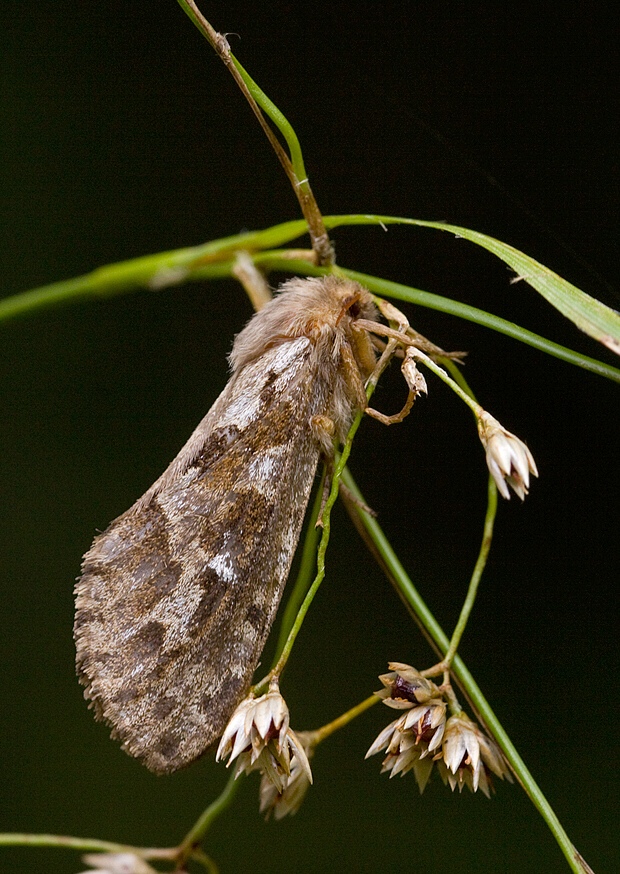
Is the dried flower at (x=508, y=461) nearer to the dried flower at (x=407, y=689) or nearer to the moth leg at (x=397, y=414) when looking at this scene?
the moth leg at (x=397, y=414)

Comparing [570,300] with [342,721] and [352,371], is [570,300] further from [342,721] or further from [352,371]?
[342,721]

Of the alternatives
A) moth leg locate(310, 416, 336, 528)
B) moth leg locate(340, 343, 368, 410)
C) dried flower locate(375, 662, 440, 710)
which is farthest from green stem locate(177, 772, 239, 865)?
moth leg locate(340, 343, 368, 410)

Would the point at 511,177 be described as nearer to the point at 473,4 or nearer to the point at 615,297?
the point at 473,4

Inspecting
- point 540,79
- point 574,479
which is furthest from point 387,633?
point 540,79

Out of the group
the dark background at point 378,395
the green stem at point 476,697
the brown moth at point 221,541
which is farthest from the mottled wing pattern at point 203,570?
the dark background at point 378,395

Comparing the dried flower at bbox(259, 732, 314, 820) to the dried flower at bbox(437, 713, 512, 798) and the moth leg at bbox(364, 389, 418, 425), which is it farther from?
the moth leg at bbox(364, 389, 418, 425)

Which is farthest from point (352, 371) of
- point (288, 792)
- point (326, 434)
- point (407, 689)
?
point (288, 792)

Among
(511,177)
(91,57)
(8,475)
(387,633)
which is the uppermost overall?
(91,57)
